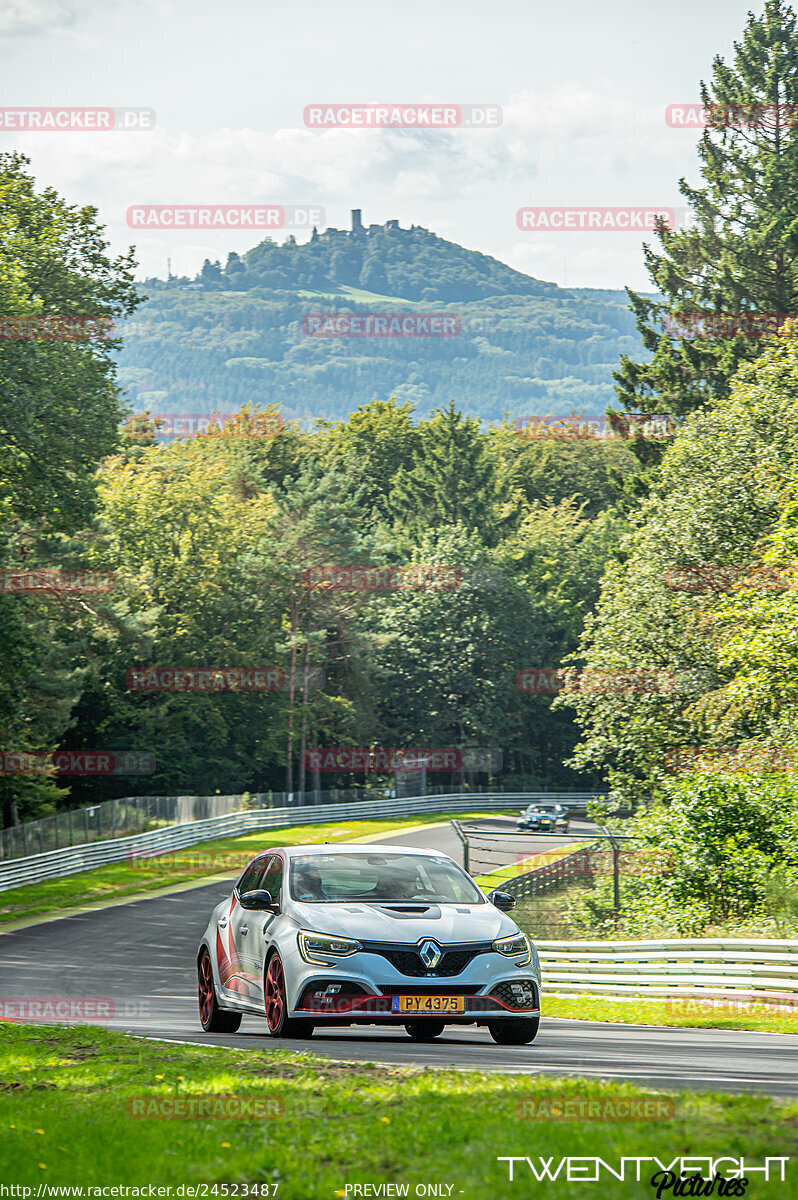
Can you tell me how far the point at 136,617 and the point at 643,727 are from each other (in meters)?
26.7

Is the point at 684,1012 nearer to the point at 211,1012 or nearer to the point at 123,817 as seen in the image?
the point at 211,1012

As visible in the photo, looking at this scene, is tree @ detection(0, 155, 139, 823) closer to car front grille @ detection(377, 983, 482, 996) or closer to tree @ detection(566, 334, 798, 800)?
tree @ detection(566, 334, 798, 800)

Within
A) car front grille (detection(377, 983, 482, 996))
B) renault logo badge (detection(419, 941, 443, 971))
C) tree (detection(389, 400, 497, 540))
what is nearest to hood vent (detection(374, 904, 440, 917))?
renault logo badge (detection(419, 941, 443, 971))

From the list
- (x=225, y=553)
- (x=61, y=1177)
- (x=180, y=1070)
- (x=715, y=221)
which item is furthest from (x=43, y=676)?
(x=61, y=1177)

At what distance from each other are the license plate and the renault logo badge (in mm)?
222

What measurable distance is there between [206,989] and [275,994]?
6.72ft

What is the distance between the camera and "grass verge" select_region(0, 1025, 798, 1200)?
5.25 metres

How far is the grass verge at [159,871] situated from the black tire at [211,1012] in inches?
898

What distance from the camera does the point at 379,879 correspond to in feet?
35.4

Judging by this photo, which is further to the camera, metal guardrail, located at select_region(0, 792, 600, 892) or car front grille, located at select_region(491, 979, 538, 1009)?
metal guardrail, located at select_region(0, 792, 600, 892)

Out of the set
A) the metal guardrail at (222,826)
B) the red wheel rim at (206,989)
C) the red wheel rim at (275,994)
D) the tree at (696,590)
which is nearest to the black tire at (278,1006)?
the red wheel rim at (275,994)

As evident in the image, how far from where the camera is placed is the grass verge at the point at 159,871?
3722cm

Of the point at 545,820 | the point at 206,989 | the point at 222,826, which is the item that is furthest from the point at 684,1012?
the point at 545,820

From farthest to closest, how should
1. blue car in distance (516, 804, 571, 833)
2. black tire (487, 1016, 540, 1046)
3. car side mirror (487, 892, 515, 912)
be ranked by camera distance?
blue car in distance (516, 804, 571, 833), car side mirror (487, 892, 515, 912), black tire (487, 1016, 540, 1046)
